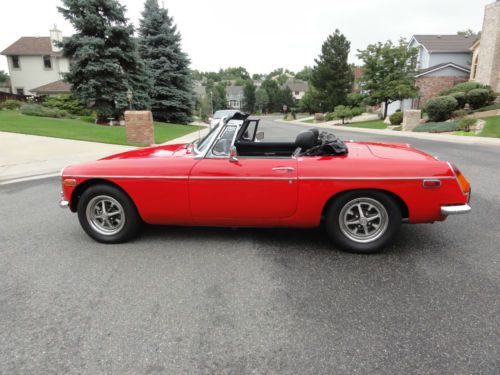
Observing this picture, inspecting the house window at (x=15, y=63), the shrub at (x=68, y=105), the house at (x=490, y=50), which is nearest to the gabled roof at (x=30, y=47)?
the house window at (x=15, y=63)

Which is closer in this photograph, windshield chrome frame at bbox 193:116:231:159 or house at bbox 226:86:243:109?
windshield chrome frame at bbox 193:116:231:159

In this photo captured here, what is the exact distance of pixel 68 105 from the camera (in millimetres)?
24688

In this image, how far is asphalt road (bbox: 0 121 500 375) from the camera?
212 cm

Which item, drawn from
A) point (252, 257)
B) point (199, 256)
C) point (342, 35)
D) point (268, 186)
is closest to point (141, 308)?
point (199, 256)

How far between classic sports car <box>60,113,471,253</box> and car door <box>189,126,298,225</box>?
0.01m

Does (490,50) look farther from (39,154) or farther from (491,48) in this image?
(39,154)

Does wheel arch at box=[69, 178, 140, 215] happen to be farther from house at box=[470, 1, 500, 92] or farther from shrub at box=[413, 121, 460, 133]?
house at box=[470, 1, 500, 92]

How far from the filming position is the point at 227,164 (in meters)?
3.68

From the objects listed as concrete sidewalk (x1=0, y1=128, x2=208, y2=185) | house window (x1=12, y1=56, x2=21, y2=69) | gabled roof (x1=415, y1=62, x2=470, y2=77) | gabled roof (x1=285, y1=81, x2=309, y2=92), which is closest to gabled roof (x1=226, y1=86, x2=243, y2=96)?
gabled roof (x1=285, y1=81, x2=309, y2=92)

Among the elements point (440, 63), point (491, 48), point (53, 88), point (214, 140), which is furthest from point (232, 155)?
point (53, 88)

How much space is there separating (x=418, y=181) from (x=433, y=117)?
21.9 meters

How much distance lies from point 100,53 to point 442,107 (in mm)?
21303

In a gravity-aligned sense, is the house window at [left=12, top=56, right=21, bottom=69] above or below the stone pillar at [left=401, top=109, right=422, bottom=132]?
above

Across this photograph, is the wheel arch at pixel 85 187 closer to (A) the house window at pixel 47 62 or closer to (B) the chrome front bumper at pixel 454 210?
(B) the chrome front bumper at pixel 454 210
